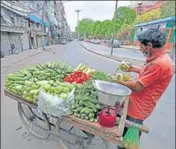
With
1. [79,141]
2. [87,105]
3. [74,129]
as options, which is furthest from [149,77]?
[74,129]

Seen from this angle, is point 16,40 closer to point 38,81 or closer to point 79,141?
point 38,81

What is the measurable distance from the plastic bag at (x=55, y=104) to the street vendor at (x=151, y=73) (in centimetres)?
83

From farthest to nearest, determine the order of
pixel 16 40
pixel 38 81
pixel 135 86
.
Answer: pixel 16 40
pixel 38 81
pixel 135 86

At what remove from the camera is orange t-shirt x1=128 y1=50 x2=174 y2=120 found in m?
2.07

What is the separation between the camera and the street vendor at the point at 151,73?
6.77 ft

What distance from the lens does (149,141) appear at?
3.66 metres

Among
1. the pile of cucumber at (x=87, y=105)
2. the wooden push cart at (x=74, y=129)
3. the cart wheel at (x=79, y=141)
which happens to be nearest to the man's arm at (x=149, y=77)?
the wooden push cart at (x=74, y=129)

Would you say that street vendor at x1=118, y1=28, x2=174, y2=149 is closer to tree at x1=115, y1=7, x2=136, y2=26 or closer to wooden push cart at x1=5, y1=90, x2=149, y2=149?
wooden push cart at x1=5, y1=90, x2=149, y2=149

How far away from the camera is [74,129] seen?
11.7 feet

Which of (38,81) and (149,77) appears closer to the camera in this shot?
(149,77)

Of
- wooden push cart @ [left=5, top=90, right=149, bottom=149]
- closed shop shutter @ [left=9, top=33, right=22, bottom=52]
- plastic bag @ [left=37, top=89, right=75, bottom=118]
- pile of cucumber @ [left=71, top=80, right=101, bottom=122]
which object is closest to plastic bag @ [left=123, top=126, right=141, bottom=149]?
wooden push cart @ [left=5, top=90, right=149, bottom=149]

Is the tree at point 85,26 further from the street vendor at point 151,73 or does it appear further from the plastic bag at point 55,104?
Answer: the street vendor at point 151,73

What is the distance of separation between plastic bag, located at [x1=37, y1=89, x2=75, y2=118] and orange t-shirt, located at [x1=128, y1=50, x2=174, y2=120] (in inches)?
34.5

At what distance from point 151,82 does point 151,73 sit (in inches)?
4.6
